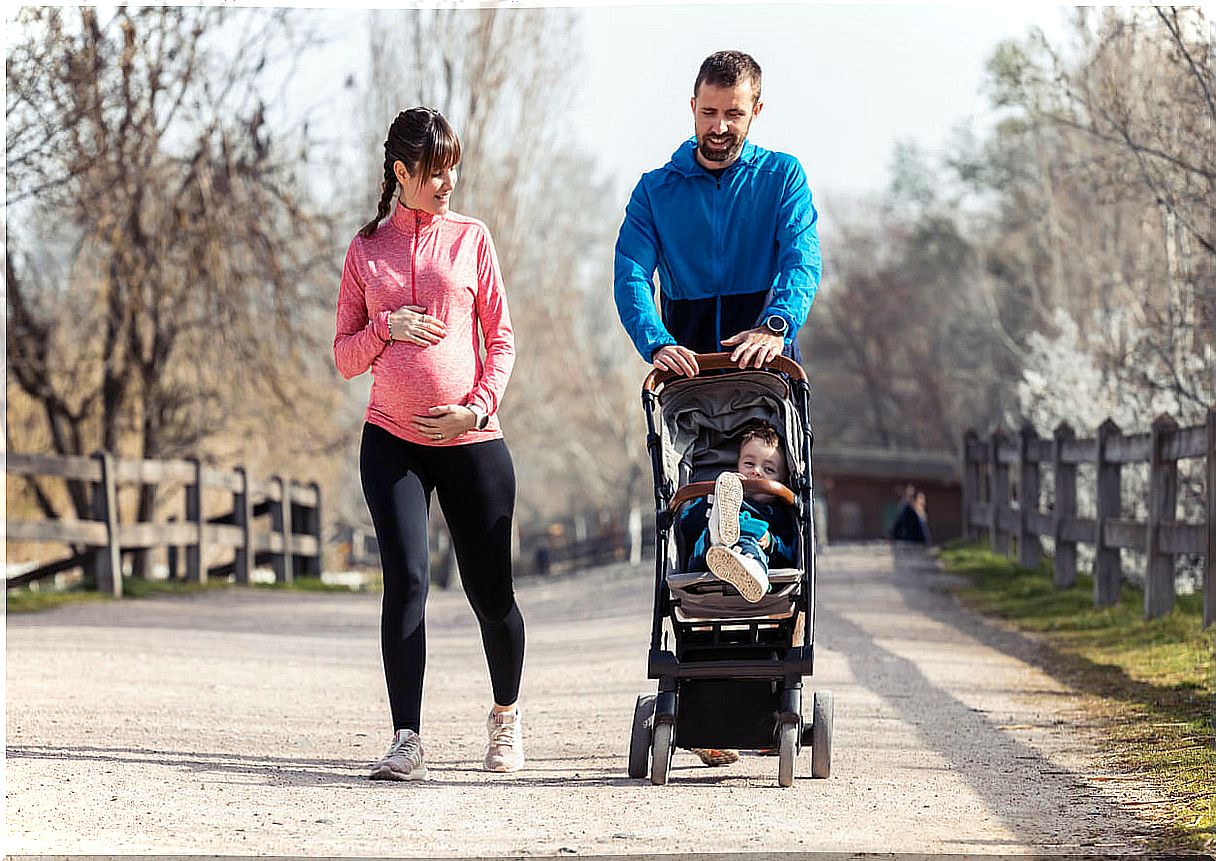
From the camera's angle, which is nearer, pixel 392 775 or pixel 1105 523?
pixel 392 775

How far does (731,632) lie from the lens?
205 inches

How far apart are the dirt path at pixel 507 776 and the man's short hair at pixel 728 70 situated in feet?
7.52

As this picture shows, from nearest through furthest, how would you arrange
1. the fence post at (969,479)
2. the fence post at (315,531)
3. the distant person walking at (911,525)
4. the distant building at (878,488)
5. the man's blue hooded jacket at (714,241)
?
the man's blue hooded jacket at (714,241), the fence post at (969,479), the fence post at (315,531), the distant person walking at (911,525), the distant building at (878,488)

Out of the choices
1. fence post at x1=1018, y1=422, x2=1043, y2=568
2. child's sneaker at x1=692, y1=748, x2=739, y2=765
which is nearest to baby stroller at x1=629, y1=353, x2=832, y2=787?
child's sneaker at x1=692, y1=748, x2=739, y2=765

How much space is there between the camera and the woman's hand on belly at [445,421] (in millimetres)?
4941

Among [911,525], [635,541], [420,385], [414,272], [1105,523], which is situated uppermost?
[414,272]

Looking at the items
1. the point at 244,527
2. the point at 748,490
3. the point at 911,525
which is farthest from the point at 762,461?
the point at 911,525

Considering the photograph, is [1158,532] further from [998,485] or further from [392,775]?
[998,485]

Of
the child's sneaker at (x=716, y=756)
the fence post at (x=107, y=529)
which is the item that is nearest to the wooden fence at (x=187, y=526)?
the fence post at (x=107, y=529)

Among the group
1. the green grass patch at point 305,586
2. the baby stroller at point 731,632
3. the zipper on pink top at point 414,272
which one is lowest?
the green grass patch at point 305,586

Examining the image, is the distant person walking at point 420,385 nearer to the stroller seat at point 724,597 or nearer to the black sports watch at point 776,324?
the stroller seat at point 724,597

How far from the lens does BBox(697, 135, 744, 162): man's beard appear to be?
505 centimetres

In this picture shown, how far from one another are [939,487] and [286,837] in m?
32.8

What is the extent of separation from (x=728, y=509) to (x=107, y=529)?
10276 mm
